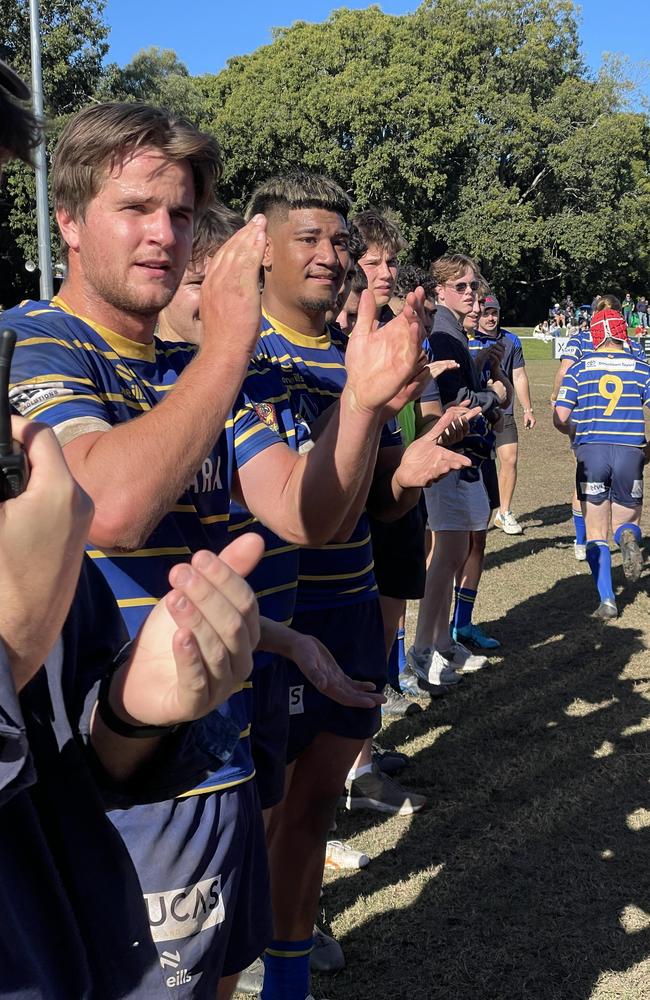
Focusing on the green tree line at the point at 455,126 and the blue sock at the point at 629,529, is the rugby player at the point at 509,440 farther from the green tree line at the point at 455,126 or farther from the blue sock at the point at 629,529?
the green tree line at the point at 455,126

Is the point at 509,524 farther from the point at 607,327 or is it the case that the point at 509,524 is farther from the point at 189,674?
the point at 189,674

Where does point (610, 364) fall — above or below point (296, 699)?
above

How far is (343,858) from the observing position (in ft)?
13.9

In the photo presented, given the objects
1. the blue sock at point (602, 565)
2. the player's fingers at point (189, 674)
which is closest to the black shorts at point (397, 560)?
the blue sock at point (602, 565)

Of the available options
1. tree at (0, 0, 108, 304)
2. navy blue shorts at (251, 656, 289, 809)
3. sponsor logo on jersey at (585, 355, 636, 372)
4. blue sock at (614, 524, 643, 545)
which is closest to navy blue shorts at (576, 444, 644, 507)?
blue sock at (614, 524, 643, 545)

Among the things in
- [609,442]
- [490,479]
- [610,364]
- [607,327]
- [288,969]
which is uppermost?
[607,327]

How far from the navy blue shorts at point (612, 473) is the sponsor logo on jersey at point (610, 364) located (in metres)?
0.62

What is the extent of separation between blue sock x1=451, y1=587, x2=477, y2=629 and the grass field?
1.09 ft

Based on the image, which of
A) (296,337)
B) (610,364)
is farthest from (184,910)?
(610,364)

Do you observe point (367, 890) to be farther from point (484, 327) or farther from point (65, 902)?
point (484, 327)

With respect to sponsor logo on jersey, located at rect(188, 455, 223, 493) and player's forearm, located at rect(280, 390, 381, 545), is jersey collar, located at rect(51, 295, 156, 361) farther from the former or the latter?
player's forearm, located at rect(280, 390, 381, 545)

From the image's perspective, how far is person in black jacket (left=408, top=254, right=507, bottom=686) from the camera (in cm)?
626

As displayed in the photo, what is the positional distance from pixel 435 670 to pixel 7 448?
224 inches

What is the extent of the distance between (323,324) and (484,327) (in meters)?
6.04
